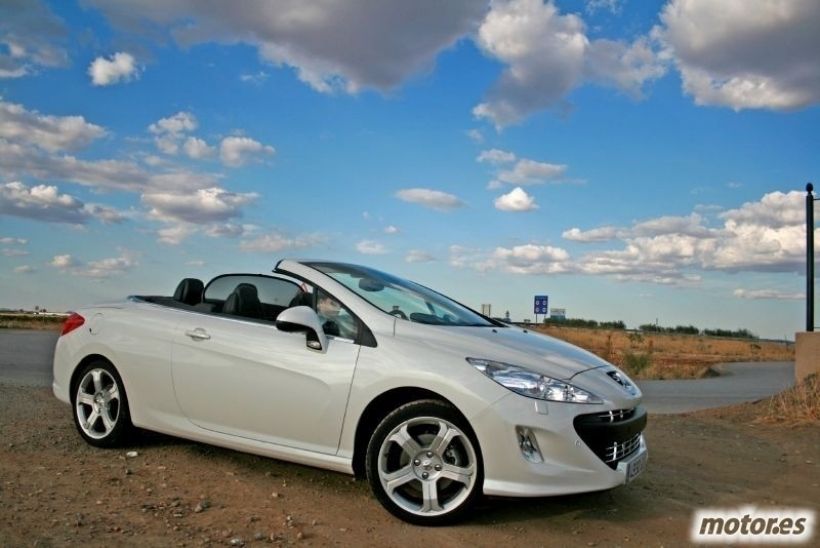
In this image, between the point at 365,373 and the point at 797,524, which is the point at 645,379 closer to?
the point at 797,524

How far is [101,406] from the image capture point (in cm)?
601

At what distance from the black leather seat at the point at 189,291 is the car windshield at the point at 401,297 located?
129 cm

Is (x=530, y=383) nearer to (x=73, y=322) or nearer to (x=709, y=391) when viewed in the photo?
(x=73, y=322)

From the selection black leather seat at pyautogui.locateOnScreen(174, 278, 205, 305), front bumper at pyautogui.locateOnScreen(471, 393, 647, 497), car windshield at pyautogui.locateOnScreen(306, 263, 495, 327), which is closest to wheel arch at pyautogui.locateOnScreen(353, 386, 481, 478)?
front bumper at pyautogui.locateOnScreen(471, 393, 647, 497)

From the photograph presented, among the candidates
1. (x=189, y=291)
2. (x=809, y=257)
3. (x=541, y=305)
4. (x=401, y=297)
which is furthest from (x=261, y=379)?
(x=541, y=305)

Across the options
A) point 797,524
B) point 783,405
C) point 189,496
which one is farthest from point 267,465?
point 783,405

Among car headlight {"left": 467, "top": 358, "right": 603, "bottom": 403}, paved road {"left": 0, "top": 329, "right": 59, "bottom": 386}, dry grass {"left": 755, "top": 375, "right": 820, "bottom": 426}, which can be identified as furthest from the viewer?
paved road {"left": 0, "top": 329, "right": 59, "bottom": 386}

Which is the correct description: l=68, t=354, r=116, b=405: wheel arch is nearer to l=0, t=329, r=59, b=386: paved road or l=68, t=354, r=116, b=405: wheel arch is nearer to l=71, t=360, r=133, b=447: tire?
l=71, t=360, r=133, b=447: tire

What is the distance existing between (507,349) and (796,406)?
20.9 ft

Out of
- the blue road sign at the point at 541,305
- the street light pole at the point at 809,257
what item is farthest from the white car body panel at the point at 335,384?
the blue road sign at the point at 541,305

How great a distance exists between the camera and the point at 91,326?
20.2 feet

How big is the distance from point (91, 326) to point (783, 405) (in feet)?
26.4

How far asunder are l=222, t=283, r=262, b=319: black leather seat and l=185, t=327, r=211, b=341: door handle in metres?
0.24

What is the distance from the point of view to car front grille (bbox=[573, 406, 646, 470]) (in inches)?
167
